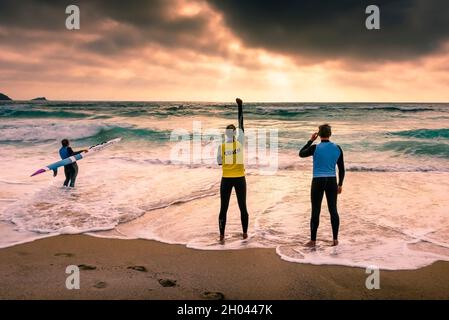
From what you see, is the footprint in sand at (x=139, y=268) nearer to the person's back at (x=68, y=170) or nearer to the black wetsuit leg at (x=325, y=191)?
the black wetsuit leg at (x=325, y=191)

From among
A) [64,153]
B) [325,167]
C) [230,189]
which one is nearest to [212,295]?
[230,189]

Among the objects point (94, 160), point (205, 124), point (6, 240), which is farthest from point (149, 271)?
point (205, 124)

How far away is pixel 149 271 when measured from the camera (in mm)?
5449

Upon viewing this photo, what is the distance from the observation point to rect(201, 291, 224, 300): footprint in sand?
465cm

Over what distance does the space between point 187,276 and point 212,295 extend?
654 mm

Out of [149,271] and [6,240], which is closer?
[149,271]

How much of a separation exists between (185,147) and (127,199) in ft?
41.0

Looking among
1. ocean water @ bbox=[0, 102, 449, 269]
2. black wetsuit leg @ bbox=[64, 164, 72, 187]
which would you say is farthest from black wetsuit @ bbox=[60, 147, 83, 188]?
ocean water @ bbox=[0, 102, 449, 269]

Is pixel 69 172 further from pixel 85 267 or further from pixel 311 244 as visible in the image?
pixel 311 244

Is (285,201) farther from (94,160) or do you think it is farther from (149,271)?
(94,160)

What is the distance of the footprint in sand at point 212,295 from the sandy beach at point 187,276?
12 mm

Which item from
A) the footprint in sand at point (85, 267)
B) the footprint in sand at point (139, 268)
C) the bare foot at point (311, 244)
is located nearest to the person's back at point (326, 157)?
the bare foot at point (311, 244)

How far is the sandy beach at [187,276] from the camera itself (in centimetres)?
473

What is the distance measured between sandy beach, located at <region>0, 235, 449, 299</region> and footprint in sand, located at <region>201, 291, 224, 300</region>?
0.01m
